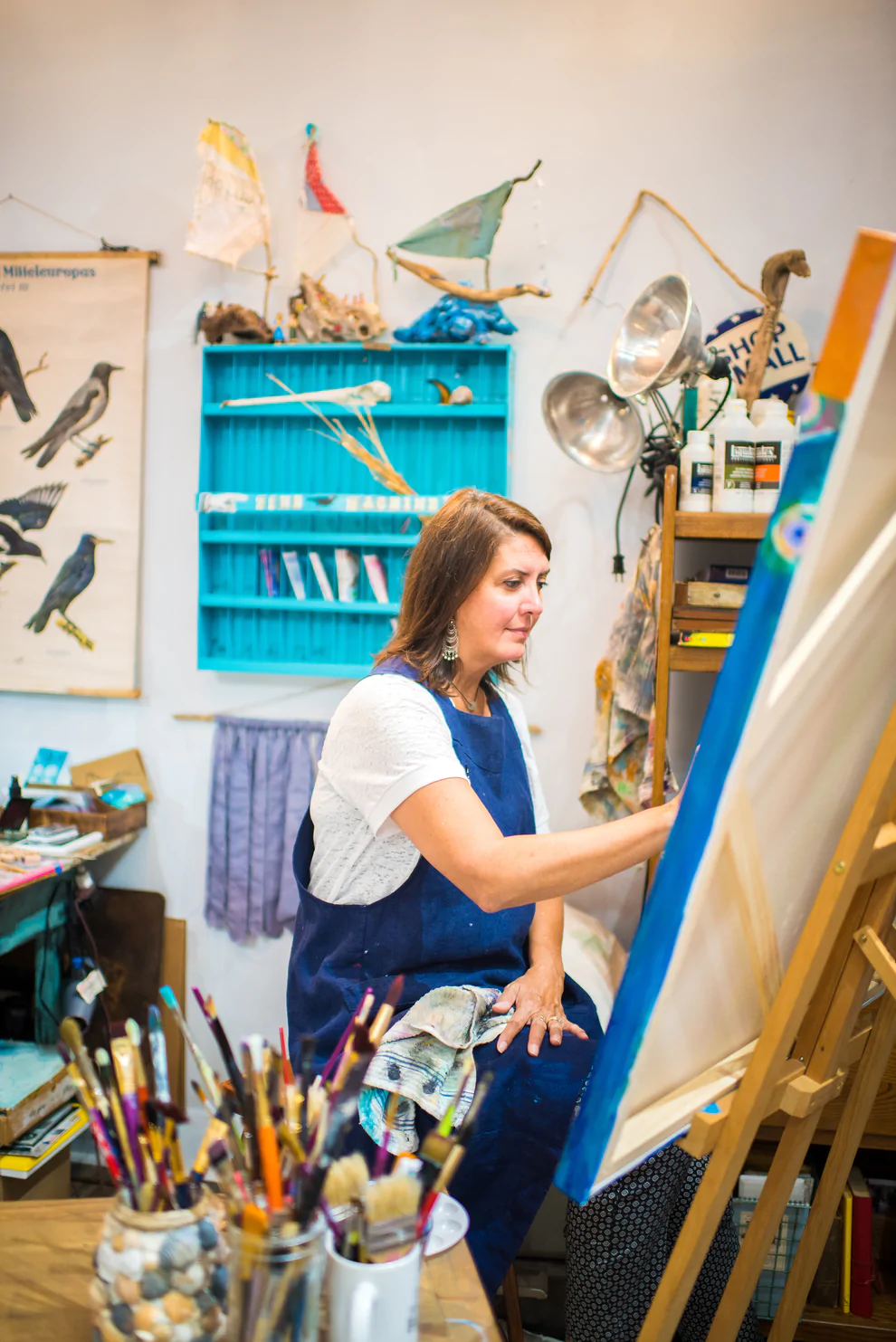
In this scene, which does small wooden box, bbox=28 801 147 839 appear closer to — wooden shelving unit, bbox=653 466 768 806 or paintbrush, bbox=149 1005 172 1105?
wooden shelving unit, bbox=653 466 768 806

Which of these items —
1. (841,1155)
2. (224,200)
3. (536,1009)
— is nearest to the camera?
(841,1155)

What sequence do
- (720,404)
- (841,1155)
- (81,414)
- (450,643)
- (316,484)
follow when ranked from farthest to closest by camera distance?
(81,414)
(316,484)
(720,404)
(450,643)
(841,1155)

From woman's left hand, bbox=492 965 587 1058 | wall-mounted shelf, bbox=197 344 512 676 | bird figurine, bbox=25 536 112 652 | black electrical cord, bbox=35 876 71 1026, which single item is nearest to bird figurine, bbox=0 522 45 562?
bird figurine, bbox=25 536 112 652

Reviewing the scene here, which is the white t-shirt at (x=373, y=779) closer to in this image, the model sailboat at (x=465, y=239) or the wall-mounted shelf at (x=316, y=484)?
the wall-mounted shelf at (x=316, y=484)

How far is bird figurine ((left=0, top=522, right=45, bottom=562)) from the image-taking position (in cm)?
269

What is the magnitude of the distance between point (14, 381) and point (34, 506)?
35cm

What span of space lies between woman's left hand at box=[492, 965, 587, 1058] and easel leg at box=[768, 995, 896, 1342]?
375 millimetres

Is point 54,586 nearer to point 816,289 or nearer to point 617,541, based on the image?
point 617,541

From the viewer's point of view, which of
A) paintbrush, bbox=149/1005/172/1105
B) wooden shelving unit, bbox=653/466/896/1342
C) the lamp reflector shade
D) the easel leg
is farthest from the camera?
the lamp reflector shade

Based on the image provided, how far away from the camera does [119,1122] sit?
2.20 feet

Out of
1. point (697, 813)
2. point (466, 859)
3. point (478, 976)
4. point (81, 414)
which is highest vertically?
point (81, 414)

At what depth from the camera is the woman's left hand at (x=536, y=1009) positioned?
1.35 metres

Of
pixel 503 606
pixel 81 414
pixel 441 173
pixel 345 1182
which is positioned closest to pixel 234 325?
pixel 81 414

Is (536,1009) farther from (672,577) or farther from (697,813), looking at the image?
(672,577)
